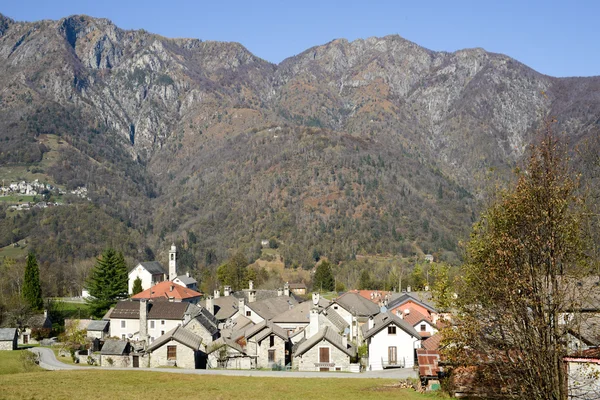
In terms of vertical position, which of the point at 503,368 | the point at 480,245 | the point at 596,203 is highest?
the point at 596,203

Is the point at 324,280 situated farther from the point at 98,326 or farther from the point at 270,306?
the point at 98,326

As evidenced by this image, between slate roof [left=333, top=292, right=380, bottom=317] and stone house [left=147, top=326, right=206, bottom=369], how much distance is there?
20.4 m

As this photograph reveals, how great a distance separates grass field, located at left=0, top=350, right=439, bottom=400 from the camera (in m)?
33.7

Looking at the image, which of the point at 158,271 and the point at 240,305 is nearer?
the point at 240,305

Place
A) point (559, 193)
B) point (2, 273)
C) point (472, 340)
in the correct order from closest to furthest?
point (559, 193) < point (472, 340) < point (2, 273)

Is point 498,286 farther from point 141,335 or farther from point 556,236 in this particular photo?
point 141,335

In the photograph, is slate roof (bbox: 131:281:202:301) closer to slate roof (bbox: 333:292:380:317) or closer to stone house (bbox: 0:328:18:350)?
stone house (bbox: 0:328:18:350)

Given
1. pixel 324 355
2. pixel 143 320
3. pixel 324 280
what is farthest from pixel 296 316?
pixel 324 280

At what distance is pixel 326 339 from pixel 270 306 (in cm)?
2311

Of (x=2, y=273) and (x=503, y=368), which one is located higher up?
(x=2, y=273)

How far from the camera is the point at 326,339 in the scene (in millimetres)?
51781

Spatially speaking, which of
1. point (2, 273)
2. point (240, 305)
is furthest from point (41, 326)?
point (2, 273)

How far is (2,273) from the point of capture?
114m

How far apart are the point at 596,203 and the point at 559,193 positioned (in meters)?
2.44
